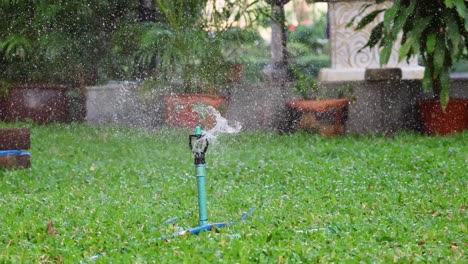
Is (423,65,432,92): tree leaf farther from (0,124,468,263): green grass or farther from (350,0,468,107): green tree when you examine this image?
(0,124,468,263): green grass

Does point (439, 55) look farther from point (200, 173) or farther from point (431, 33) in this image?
point (200, 173)

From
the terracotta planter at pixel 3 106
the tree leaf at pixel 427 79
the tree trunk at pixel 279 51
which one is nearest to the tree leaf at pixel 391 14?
the tree leaf at pixel 427 79

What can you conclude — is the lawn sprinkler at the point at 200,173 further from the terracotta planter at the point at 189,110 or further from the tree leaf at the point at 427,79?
the terracotta planter at the point at 189,110

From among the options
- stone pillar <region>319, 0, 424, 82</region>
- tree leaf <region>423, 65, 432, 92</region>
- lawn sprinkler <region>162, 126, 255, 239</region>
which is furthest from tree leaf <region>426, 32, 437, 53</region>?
lawn sprinkler <region>162, 126, 255, 239</region>

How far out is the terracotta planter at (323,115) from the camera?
9875 millimetres

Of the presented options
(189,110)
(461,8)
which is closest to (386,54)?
(461,8)

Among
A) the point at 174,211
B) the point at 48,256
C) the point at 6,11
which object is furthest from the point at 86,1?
the point at 48,256

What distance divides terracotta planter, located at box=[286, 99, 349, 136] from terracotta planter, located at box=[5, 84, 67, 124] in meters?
2.99

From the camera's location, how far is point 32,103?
11.0 meters

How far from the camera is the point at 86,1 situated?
1133cm

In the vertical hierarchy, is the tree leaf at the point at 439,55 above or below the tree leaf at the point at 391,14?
below

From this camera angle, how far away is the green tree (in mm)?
8898

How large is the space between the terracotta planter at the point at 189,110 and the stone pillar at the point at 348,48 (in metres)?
1.65

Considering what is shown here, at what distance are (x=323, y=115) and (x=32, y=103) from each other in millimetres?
3477
